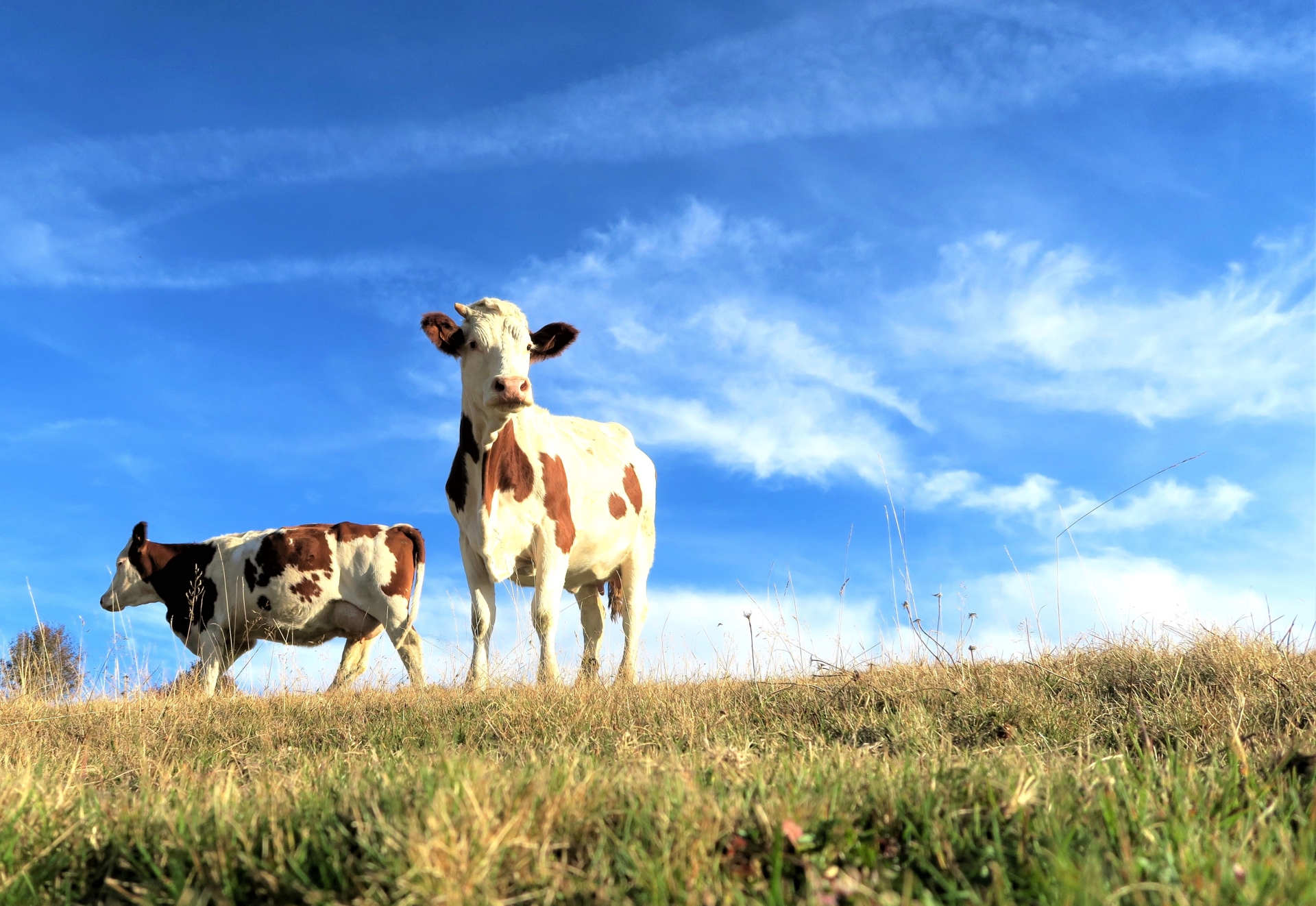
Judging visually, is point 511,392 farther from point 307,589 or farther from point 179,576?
point 179,576

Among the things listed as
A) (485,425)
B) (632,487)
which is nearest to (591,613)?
(632,487)

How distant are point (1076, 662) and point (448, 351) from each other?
5.84 meters

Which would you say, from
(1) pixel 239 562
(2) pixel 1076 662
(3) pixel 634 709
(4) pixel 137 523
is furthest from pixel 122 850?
(4) pixel 137 523

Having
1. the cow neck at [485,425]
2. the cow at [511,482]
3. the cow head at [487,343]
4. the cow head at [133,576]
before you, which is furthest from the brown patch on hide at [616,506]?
the cow head at [133,576]

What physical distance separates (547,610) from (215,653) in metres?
6.10

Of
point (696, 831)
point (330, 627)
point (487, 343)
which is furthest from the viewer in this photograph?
point (330, 627)

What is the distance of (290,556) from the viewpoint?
40.3ft

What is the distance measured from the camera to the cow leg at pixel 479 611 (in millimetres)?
8742

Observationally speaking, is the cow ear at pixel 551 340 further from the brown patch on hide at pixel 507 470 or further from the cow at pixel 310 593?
the cow at pixel 310 593

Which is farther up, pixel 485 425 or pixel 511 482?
pixel 485 425

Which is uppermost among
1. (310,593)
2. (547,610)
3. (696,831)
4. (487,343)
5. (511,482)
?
(487,343)

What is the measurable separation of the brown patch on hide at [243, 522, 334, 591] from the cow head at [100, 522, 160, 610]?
2349 millimetres

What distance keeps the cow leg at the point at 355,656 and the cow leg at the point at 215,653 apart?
1352 millimetres

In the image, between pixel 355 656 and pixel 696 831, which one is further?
pixel 355 656
